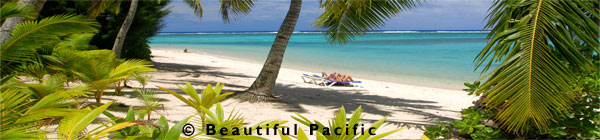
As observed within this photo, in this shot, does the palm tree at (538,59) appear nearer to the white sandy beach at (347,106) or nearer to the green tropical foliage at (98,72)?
the white sandy beach at (347,106)

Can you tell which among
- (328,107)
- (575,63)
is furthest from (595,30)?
(328,107)

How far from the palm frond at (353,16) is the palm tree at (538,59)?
321 centimetres

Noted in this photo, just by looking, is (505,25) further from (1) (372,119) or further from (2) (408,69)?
(2) (408,69)

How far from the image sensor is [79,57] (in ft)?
15.1

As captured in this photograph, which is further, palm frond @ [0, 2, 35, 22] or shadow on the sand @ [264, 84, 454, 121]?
shadow on the sand @ [264, 84, 454, 121]

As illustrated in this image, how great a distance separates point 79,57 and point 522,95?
14.4ft

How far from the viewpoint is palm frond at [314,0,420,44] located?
6461mm

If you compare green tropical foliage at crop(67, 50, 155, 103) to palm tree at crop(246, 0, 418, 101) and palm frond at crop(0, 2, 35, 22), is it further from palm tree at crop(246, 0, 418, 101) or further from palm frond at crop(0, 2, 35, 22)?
palm tree at crop(246, 0, 418, 101)

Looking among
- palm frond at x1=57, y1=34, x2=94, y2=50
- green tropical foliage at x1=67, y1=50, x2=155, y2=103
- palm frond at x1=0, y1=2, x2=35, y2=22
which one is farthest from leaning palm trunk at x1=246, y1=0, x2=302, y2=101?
palm frond at x1=0, y1=2, x2=35, y2=22

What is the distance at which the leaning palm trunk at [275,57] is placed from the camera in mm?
6527

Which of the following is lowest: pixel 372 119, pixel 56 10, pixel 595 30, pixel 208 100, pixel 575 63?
pixel 372 119

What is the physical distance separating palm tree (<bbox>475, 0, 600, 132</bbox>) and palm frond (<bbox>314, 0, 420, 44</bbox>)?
3.21 metres

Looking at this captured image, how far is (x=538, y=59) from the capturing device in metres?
2.78

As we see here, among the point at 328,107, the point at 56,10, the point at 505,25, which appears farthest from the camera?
the point at 56,10
